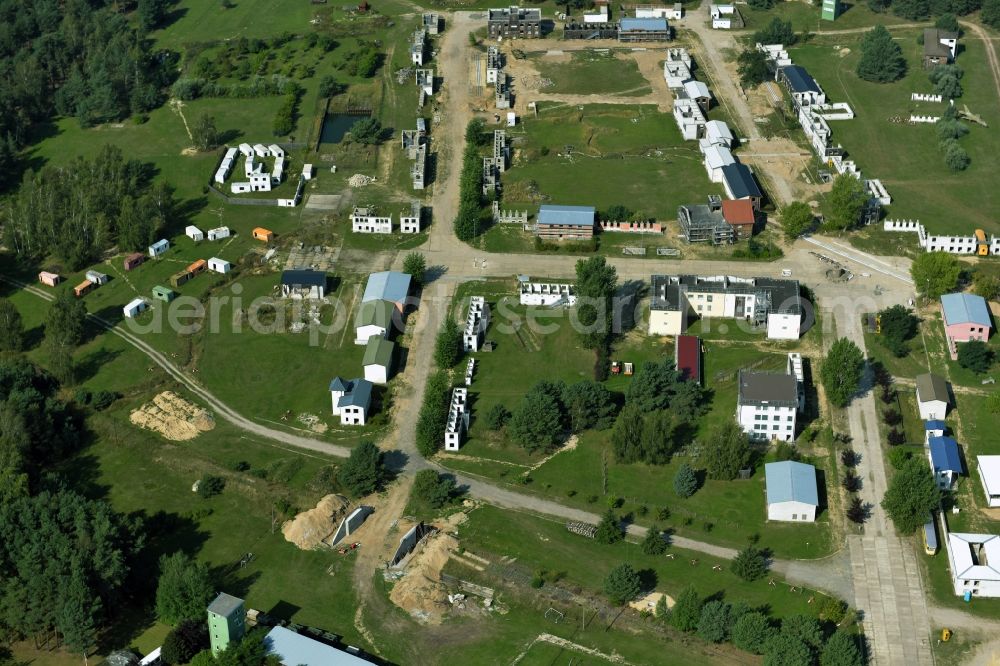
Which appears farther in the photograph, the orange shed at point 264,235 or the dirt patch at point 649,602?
the orange shed at point 264,235

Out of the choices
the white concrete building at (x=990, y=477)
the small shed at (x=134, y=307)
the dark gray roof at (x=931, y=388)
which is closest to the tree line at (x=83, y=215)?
the small shed at (x=134, y=307)

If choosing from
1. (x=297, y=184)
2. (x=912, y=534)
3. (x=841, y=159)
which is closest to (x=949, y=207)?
(x=841, y=159)

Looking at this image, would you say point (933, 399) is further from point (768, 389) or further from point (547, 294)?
point (547, 294)

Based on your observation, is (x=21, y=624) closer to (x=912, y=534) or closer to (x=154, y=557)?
(x=154, y=557)

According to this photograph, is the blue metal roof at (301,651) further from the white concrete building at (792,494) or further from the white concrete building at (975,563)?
the white concrete building at (975,563)

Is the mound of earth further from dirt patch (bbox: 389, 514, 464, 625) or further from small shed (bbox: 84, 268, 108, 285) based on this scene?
small shed (bbox: 84, 268, 108, 285)

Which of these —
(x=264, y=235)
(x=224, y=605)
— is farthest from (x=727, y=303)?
(x=224, y=605)

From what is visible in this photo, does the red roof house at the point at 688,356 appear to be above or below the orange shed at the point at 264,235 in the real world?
above
